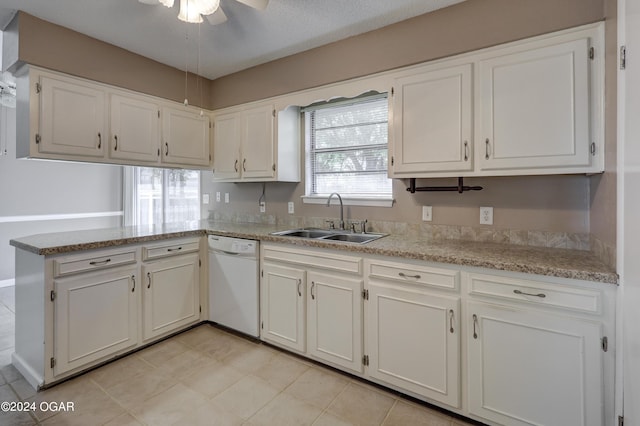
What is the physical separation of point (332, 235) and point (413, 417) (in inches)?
54.8

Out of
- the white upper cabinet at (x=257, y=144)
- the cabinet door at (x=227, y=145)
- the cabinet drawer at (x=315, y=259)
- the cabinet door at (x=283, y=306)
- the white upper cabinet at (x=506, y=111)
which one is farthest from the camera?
the cabinet door at (x=227, y=145)

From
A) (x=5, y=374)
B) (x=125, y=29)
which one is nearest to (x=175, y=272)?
(x=5, y=374)

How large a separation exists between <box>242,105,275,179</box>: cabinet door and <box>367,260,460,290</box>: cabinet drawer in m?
1.44

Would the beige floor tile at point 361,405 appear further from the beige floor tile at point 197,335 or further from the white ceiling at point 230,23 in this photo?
the white ceiling at point 230,23

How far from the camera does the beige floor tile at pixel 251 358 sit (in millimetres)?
2316

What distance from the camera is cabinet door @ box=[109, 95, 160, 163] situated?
271cm

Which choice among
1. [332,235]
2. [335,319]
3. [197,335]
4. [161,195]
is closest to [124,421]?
[197,335]

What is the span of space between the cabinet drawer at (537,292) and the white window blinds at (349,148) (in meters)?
1.19

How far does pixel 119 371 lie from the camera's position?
2254mm

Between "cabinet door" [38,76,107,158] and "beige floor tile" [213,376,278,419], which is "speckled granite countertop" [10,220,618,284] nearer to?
"cabinet door" [38,76,107,158]

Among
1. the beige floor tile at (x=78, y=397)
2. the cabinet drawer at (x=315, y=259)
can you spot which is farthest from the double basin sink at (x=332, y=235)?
the beige floor tile at (x=78, y=397)

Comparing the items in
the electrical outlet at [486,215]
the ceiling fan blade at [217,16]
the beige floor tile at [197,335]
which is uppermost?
the ceiling fan blade at [217,16]

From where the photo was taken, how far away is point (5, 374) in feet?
7.18

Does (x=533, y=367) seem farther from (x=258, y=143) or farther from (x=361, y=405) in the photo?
(x=258, y=143)
